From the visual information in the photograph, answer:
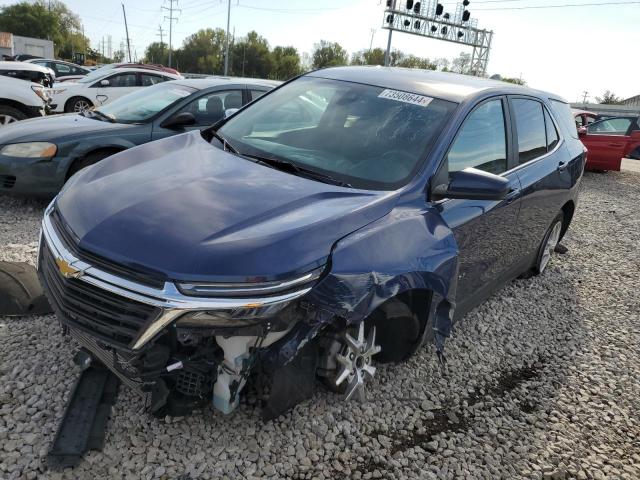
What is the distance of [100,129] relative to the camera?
5504 millimetres

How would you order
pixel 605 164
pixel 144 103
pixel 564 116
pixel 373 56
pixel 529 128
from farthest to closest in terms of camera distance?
pixel 373 56, pixel 605 164, pixel 144 103, pixel 564 116, pixel 529 128

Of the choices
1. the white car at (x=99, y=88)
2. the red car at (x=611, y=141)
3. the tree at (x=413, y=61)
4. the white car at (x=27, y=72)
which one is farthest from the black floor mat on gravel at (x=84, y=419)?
the tree at (x=413, y=61)

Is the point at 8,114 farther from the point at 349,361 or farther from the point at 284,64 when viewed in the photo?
the point at 284,64

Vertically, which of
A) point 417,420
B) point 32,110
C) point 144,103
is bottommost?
point 417,420

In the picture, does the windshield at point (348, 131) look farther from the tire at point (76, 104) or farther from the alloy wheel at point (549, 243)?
the tire at point (76, 104)

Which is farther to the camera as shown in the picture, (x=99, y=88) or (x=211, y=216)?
(x=99, y=88)

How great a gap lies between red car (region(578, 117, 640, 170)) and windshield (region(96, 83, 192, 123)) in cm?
940

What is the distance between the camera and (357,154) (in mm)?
2996

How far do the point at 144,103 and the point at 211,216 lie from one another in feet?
14.8

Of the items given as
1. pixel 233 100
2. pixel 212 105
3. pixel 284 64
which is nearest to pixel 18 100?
pixel 212 105

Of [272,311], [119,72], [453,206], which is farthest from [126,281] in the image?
[119,72]

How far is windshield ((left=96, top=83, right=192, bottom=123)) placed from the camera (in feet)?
19.4

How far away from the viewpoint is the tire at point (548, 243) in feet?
16.0

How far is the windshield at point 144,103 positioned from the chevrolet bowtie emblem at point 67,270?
402 cm
